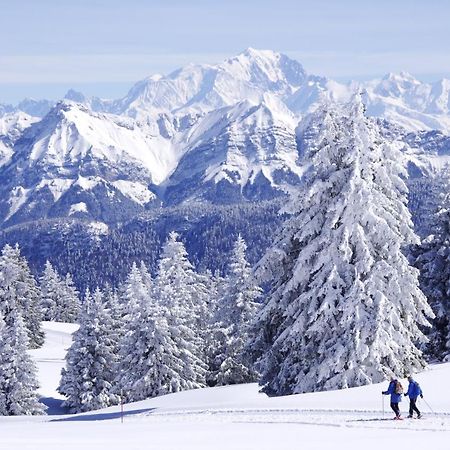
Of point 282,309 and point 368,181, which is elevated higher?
point 368,181

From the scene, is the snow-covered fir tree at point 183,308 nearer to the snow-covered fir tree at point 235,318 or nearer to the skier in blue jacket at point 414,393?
the snow-covered fir tree at point 235,318

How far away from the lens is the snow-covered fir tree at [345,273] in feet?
81.3

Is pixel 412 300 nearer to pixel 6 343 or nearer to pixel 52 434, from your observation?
pixel 52 434

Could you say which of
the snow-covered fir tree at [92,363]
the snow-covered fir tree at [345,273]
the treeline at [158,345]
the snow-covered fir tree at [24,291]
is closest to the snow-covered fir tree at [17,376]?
the treeline at [158,345]

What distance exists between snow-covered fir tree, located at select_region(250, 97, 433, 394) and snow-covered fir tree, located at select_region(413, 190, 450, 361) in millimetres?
9507

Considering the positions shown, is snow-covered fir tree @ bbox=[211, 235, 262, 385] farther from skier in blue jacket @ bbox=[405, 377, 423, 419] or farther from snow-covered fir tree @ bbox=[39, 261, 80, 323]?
snow-covered fir tree @ bbox=[39, 261, 80, 323]

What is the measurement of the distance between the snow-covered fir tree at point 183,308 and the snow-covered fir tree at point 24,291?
20040 millimetres

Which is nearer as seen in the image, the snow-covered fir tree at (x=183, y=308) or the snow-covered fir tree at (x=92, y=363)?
the snow-covered fir tree at (x=183, y=308)

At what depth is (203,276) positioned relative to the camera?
235 ft

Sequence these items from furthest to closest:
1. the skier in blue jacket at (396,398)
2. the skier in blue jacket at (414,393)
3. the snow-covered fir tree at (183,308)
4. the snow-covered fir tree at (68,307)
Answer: the snow-covered fir tree at (68,307), the snow-covered fir tree at (183,308), the skier in blue jacket at (396,398), the skier in blue jacket at (414,393)

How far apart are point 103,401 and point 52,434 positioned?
3437cm

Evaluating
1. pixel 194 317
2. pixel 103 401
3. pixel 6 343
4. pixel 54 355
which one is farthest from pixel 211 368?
pixel 54 355

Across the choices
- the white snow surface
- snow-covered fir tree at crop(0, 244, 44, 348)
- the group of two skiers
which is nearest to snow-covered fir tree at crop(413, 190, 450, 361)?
the white snow surface

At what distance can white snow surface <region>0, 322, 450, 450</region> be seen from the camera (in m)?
16.3
